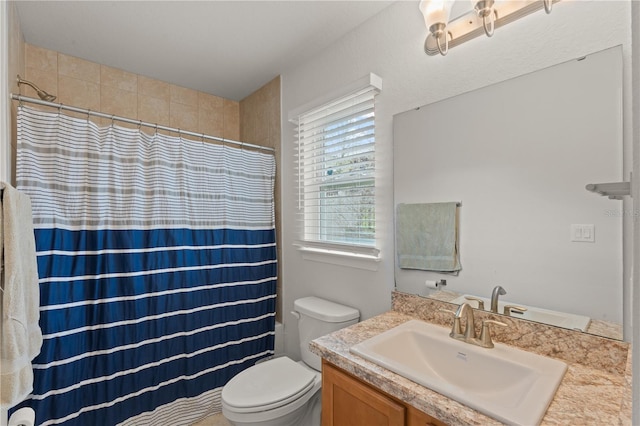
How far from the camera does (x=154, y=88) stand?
2.46 meters

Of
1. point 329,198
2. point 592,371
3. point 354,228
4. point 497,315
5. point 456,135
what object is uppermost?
point 456,135

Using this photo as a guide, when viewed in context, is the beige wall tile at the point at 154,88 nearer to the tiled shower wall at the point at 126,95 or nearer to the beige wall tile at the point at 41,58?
the tiled shower wall at the point at 126,95

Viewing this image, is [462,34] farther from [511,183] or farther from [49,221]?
[49,221]

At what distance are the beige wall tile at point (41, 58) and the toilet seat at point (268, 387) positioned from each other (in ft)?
7.76

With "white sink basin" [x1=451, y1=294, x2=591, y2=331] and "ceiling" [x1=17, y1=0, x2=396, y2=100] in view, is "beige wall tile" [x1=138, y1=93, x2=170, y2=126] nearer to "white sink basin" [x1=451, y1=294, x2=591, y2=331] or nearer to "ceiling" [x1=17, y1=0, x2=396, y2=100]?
"ceiling" [x1=17, y1=0, x2=396, y2=100]

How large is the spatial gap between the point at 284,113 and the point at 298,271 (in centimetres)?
124

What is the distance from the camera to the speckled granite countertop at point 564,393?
0.73m

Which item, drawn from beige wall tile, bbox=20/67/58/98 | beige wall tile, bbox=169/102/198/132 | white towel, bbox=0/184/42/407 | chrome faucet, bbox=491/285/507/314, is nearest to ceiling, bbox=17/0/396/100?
beige wall tile, bbox=20/67/58/98

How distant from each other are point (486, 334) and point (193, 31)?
2208 mm

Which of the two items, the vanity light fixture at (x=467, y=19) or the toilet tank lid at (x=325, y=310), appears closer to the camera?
the vanity light fixture at (x=467, y=19)

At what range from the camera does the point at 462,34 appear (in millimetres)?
Answer: 1245

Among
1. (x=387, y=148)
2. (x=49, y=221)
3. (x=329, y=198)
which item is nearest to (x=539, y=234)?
(x=387, y=148)

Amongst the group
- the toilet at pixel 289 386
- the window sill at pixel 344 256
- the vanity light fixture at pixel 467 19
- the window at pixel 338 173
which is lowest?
the toilet at pixel 289 386

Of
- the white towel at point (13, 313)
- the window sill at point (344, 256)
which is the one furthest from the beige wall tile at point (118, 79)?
the window sill at point (344, 256)
